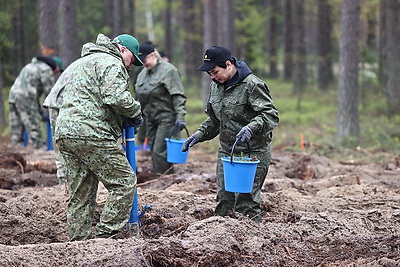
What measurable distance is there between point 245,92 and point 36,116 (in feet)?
26.0

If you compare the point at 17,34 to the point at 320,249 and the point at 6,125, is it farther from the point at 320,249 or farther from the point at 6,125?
the point at 320,249

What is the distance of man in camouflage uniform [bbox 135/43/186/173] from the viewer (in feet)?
31.4

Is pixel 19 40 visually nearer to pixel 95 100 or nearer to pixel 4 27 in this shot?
pixel 4 27

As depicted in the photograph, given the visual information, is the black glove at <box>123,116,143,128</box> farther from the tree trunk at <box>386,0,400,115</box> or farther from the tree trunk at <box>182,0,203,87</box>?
the tree trunk at <box>182,0,203,87</box>

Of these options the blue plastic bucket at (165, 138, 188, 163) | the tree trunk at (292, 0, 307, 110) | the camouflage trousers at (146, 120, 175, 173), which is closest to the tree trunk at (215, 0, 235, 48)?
the tree trunk at (292, 0, 307, 110)

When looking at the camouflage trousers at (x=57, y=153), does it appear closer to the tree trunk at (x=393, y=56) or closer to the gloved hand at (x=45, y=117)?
the gloved hand at (x=45, y=117)

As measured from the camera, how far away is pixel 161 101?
984cm

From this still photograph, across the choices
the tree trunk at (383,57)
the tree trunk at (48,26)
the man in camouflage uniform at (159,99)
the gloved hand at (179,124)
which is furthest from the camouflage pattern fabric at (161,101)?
the tree trunk at (383,57)

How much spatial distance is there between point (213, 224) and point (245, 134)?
35.4 inches

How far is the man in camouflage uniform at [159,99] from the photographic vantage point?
956cm

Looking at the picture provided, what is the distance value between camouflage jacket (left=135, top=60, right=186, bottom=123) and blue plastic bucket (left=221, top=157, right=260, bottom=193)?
3.55 metres

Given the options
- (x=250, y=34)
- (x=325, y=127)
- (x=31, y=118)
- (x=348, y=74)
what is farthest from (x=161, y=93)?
(x=250, y=34)

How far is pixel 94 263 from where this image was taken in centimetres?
485

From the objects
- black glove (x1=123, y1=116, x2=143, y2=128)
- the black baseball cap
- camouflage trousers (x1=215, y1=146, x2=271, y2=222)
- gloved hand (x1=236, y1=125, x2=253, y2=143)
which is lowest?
camouflage trousers (x1=215, y1=146, x2=271, y2=222)
